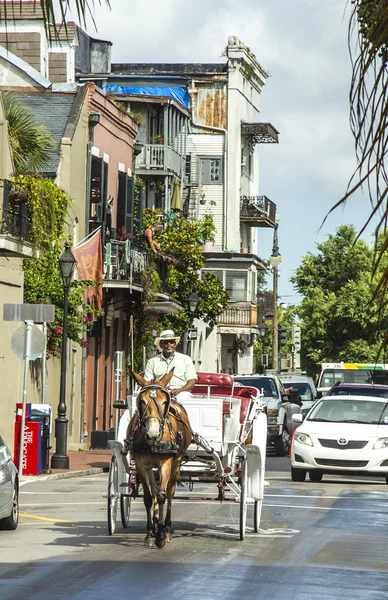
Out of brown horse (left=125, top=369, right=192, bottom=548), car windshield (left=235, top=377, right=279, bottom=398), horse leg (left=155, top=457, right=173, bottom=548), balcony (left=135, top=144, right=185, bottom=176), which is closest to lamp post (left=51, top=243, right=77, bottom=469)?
car windshield (left=235, top=377, right=279, bottom=398)

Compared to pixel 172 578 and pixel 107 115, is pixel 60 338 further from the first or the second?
pixel 172 578

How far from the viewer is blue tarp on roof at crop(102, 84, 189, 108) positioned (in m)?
59.1

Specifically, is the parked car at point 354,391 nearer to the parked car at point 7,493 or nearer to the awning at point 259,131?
the parked car at point 7,493

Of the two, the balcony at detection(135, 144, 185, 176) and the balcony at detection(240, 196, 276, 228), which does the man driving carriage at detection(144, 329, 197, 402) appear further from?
the balcony at detection(240, 196, 276, 228)

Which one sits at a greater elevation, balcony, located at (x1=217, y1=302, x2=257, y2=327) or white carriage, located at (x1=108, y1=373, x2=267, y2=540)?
balcony, located at (x1=217, y1=302, x2=257, y2=327)

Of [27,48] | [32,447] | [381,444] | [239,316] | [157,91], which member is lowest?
[32,447]

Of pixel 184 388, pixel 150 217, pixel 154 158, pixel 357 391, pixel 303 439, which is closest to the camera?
pixel 184 388

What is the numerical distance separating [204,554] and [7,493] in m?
3.03

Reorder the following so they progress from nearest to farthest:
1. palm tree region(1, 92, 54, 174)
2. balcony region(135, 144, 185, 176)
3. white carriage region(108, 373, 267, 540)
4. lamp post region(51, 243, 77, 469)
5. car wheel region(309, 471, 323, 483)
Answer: white carriage region(108, 373, 267, 540) < car wheel region(309, 471, 323, 483) < lamp post region(51, 243, 77, 469) < palm tree region(1, 92, 54, 174) < balcony region(135, 144, 185, 176)

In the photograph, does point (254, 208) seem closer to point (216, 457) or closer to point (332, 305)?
point (332, 305)

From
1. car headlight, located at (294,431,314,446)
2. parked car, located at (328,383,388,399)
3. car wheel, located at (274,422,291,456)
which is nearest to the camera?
car headlight, located at (294,431,314,446)

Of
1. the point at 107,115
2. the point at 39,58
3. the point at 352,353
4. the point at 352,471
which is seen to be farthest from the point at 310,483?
the point at 352,353

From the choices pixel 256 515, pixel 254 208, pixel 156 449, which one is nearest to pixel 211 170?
pixel 254 208

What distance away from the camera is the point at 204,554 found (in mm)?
12617
